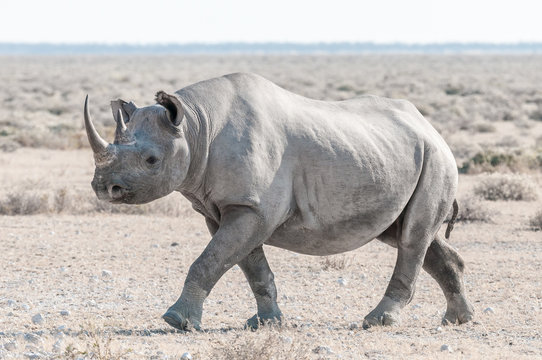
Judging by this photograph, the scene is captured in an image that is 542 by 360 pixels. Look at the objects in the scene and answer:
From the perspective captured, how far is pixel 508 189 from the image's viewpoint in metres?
16.7

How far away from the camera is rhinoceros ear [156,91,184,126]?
677 centimetres

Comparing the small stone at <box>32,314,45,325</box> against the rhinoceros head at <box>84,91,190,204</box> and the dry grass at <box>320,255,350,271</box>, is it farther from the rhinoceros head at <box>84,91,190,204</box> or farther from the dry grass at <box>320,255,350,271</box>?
the dry grass at <box>320,255,350,271</box>

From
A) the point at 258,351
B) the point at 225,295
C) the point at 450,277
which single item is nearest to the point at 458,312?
the point at 450,277

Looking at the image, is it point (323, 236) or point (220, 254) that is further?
point (323, 236)

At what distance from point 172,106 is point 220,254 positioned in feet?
3.51

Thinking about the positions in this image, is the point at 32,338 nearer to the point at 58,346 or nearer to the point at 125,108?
the point at 58,346

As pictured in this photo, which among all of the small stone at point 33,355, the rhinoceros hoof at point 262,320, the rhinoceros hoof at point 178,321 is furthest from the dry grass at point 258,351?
the rhinoceros hoof at point 262,320

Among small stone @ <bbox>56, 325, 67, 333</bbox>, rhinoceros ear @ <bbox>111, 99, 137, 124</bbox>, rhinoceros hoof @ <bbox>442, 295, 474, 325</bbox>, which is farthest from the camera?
rhinoceros hoof @ <bbox>442, 295, 474, 325</bbox>

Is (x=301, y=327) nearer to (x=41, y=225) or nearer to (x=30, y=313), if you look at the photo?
(x=30, y=313)

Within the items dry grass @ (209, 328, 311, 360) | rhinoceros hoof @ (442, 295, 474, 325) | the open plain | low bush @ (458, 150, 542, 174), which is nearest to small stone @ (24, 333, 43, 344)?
the open plain

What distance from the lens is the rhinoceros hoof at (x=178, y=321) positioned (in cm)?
690

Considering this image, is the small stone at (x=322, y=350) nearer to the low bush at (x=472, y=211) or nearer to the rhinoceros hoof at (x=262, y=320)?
the rhinoceros hoof at (x=262, y=320)

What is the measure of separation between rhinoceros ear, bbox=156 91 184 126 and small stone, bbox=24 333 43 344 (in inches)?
67.8

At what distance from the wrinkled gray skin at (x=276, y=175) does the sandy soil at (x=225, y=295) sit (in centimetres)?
41
